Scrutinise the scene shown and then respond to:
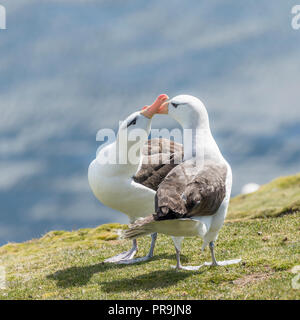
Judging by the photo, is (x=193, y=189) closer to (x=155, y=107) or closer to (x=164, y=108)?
(x=164, y=108)

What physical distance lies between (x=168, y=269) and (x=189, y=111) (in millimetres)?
4263

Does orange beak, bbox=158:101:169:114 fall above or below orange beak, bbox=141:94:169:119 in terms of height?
below

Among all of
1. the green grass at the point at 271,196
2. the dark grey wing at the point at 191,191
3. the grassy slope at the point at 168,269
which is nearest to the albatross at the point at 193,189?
the dark grey wing at the point at 191,191

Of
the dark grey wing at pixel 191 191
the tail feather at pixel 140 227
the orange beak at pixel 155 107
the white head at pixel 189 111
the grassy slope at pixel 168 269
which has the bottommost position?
the grassy slope at pixel 168 269

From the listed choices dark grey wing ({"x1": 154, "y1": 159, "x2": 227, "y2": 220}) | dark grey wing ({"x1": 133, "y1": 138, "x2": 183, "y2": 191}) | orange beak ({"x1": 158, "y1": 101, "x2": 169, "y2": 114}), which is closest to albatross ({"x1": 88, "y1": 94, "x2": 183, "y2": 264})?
dark grey wing ({"x1": 133, "y1": 138, "x2": 183, "y2": 191})

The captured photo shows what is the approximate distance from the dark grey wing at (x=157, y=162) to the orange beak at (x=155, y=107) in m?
1.50

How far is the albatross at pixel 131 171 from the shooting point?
1406 centimetres

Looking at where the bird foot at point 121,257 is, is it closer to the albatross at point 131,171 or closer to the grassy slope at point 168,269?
the grassy slope at point 168,269

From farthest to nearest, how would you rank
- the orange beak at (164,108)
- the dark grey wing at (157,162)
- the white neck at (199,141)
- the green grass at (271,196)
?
1. the green grass at (271,196)
2. the dark grey wing at (157,162)
3. the orange beak at (164,108)
4. the white neck at (199,141)

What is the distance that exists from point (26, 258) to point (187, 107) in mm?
10768

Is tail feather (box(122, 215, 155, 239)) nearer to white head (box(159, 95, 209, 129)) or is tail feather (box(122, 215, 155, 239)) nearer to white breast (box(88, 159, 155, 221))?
white head (box(159, 95, 209, 129))

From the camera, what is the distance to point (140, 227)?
10.2 metres

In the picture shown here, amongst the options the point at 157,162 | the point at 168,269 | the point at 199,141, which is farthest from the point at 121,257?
the point at 199,141

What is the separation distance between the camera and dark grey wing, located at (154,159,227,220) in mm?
10156
